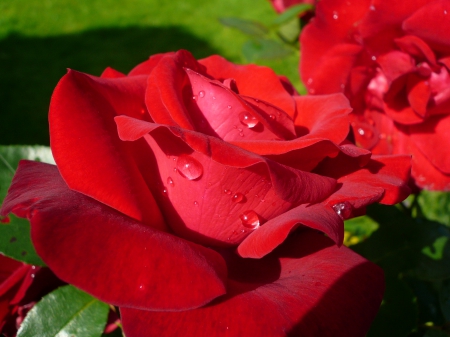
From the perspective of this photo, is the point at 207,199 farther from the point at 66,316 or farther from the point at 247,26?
the point at 247,26

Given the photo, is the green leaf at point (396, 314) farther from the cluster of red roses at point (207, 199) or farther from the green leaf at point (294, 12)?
the green leaf at point (294, 12)

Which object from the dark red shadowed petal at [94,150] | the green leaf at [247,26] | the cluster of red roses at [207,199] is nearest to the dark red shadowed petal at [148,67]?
the cluster of red roses at [207,199]

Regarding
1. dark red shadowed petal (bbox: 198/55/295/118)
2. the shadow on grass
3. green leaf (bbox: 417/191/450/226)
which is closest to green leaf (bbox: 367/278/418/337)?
dark red shadowed petal (bbox: 198/55/295/118)

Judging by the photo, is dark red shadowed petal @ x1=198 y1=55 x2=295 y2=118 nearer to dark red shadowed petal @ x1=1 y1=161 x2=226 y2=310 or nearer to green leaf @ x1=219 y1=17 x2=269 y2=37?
dark red shadowed petal @ x1=1 y1=161 x2=226 y2=310

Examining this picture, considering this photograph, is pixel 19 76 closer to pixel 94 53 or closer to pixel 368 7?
pixel 94 53

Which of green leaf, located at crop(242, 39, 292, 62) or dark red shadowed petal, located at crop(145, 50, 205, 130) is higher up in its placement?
dark red shadowed petal, located at crop(145, 50, 205, 130)

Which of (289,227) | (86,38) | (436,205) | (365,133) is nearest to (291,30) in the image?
(365,133)

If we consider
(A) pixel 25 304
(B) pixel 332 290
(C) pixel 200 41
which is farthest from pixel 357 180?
(C) pixel 200 41

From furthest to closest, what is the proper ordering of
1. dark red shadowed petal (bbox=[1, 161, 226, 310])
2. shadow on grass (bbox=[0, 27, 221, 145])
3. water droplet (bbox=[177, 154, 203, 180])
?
shadow on grass (bbox=[0, 27, 221, 145]) < water droplet (bbox=[177, 154, 203, 180]) < dark red shadowed petal (bbox=[1, 161, 226, 310])
